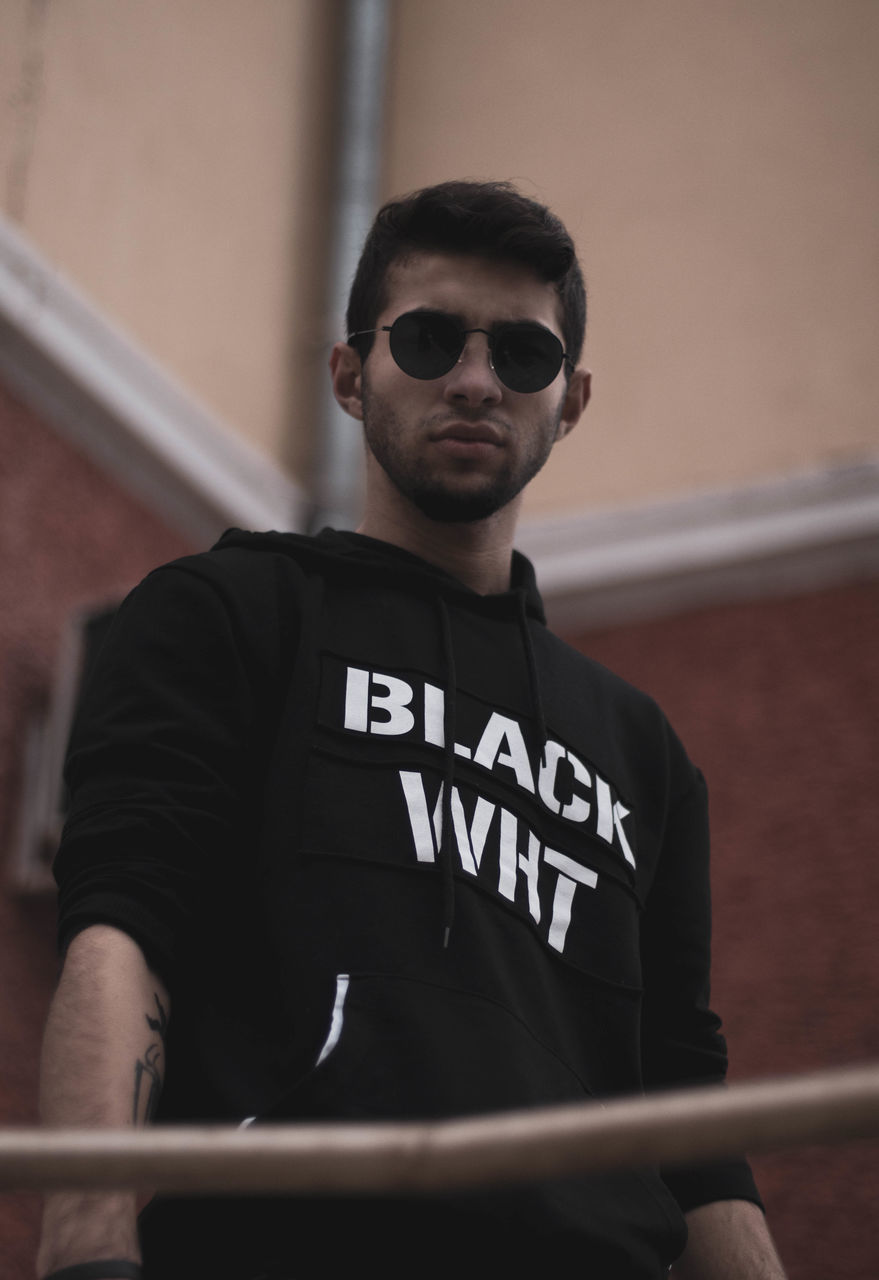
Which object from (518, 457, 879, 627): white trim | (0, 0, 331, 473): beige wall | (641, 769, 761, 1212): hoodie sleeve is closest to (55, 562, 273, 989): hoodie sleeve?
(641, 769, 761, 1212): hoodie sleeve

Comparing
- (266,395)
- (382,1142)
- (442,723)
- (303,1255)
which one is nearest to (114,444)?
(266,395)

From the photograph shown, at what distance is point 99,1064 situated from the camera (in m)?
1.07

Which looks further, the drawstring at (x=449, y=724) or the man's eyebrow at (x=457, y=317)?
the man's eyebrow at (x=457, y=317)

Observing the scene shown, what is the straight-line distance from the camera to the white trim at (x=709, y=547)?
344 centimetres

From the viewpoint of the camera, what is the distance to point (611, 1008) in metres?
1.35

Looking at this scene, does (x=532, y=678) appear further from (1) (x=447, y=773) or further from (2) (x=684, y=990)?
(2) (x=684, y=990)

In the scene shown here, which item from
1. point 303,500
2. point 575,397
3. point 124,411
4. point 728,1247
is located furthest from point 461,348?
point 303,500

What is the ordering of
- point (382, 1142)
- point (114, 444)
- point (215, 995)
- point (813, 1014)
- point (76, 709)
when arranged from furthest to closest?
point (114, 444)
point (813, 1014)
point (76, 709)
point (215, 995)
point (382, 1142)

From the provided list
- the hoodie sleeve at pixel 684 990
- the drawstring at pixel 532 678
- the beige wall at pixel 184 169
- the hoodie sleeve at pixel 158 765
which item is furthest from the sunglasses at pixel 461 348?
the beige wall at pixel 184 169

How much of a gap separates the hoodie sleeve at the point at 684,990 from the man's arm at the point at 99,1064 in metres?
0.59

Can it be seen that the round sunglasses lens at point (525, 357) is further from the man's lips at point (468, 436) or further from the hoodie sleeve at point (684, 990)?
the hoodie sleeve at point (684, 990)

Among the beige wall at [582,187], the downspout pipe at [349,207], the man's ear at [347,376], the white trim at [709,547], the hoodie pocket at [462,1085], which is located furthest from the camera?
the downspout pipe at [349,207]

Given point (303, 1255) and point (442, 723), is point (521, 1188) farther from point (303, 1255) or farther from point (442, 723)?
point (442, 723)

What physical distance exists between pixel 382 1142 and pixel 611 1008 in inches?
28.3
